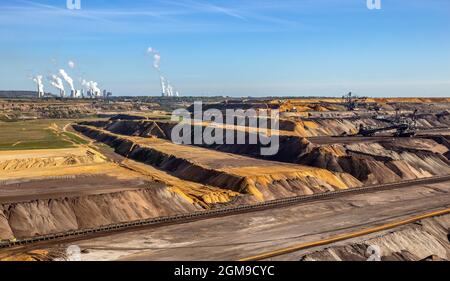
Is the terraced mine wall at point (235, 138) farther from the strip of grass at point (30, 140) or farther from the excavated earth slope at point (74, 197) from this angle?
the excavated earth slope at point (74, 197)

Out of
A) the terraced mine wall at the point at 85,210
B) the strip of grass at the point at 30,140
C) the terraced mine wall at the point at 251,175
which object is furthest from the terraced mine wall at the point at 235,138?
→ the terraced mine wall at the point at 85,210

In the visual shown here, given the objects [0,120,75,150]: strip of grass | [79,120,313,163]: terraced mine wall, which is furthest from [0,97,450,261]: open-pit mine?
[0,120,75,150]: strip of grass

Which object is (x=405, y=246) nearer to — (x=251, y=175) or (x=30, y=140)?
(x=251, y=175)

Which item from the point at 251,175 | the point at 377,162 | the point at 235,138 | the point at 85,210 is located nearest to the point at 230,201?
the point at 251,175

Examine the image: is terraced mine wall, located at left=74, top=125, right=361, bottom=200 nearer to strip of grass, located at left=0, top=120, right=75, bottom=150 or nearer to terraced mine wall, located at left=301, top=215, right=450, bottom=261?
terraced mine wall, located at left=301, top=215, right=450, bottom=261

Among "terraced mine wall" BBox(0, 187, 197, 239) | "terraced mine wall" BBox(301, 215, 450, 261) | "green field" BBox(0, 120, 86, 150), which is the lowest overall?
"terraced mine wall" BBox(301, 215, 450, 261)
